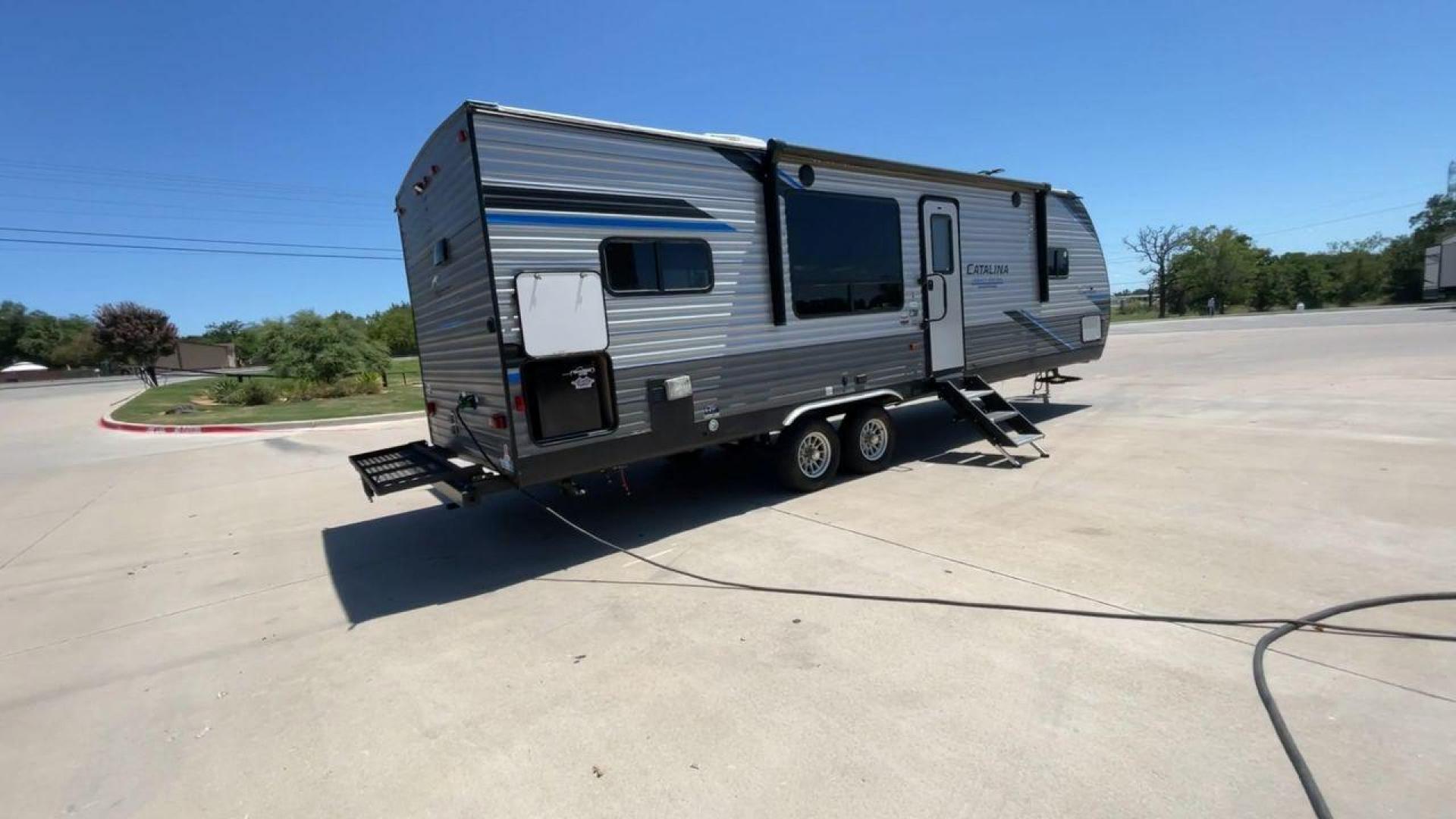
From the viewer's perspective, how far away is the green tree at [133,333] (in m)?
50.0

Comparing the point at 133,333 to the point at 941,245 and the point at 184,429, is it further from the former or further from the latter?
the point at 941,245

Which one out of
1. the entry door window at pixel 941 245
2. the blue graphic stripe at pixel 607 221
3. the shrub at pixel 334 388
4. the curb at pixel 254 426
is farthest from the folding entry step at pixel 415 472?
the shrub at pixel 334 388

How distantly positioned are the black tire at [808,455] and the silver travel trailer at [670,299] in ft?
0.07

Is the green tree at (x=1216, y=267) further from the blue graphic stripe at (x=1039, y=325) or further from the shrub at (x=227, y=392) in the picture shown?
the shrub at (x=227, y=392)

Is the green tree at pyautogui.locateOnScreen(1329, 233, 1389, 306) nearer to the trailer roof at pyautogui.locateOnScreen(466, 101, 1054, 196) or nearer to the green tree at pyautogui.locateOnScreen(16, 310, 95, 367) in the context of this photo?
the trailer roof at pyautogui.locateOnScreen(466, 101, 1054, 196)

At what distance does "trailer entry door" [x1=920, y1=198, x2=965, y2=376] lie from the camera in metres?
7.62

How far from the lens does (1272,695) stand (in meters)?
2.85

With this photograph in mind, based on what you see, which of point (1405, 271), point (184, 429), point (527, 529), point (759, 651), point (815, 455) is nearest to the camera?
point (759, 651)

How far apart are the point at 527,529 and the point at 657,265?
111 inches

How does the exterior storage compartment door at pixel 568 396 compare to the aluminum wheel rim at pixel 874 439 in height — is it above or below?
above

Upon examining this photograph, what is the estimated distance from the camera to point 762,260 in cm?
607

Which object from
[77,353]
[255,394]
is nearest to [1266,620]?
[255,394]

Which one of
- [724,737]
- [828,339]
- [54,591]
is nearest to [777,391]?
[828,339]

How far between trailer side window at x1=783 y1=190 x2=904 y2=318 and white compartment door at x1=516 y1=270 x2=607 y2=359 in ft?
6.97
